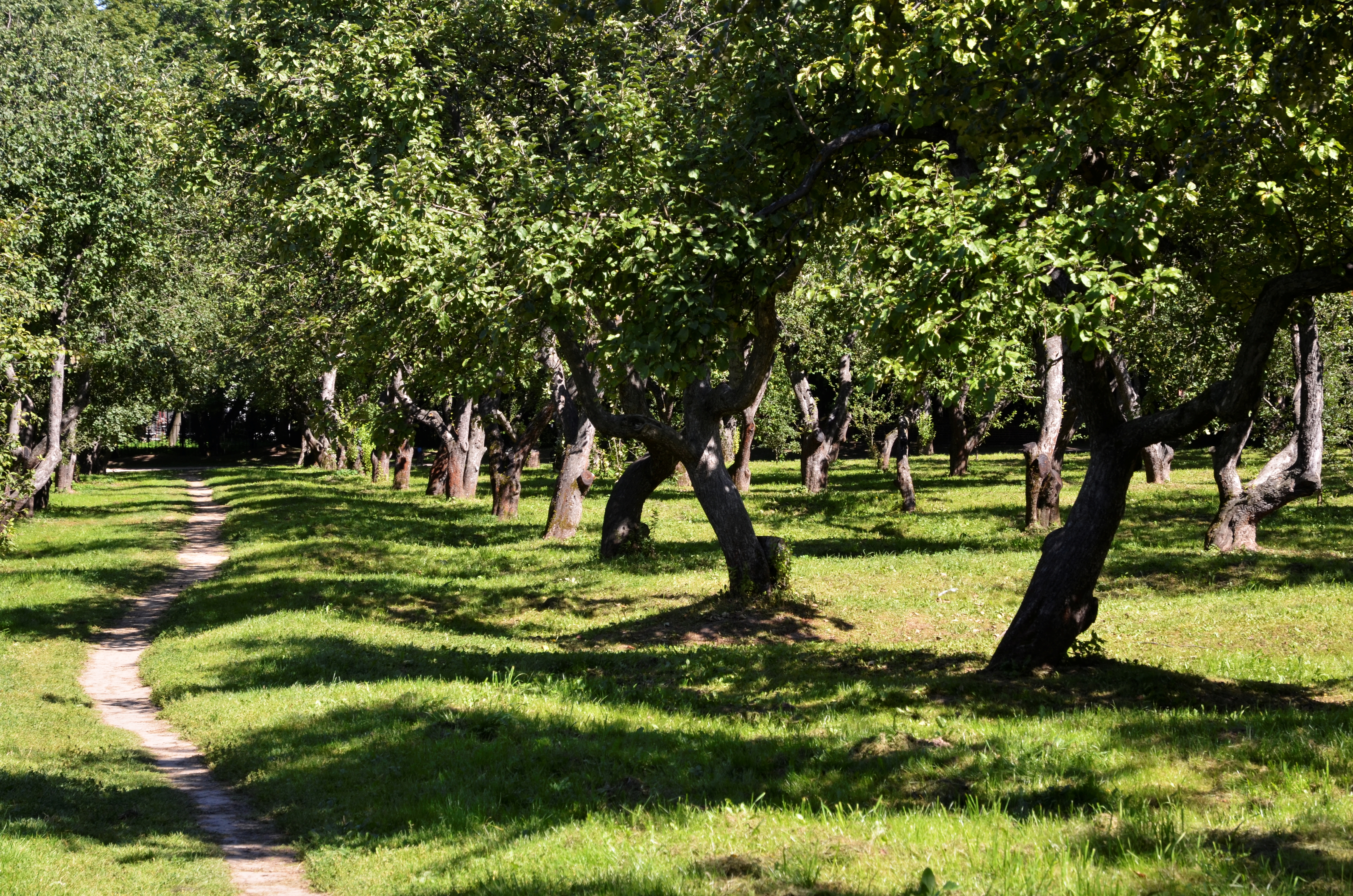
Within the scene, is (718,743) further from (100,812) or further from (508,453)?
(508,453)

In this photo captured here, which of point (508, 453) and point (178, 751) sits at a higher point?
point (508, 453)

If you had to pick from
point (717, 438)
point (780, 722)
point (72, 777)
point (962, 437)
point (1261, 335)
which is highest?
point (1261, 335)

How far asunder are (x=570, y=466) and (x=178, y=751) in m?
14.8

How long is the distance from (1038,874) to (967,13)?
26.2 ft

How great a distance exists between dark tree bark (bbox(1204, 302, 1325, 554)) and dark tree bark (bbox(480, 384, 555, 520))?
15707 mm

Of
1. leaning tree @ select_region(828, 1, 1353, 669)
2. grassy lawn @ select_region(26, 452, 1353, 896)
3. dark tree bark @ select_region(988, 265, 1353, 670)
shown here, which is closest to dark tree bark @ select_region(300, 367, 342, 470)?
grassy lawn @ select_region(26, 452, 1353, 896)

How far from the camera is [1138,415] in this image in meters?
25.6

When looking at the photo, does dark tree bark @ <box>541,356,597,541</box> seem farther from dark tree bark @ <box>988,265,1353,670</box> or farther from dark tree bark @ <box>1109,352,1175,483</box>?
dark tree bark @ <box>988,265,1353,670</box>

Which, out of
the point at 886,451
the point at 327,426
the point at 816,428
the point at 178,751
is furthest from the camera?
the point at 886,451


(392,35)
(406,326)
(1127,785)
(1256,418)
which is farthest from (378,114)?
(1256,418)

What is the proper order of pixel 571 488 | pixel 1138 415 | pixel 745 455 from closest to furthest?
1. pixel 571 488
2. pixel 1138 415
3. pixel 745 455

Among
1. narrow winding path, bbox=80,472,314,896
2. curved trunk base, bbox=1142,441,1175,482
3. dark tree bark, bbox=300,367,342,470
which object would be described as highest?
dark tree bark, bbox=300,367,342,470

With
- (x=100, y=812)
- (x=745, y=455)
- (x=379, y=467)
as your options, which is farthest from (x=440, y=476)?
(x=100, y=812)

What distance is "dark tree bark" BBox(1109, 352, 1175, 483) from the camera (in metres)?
20.2
